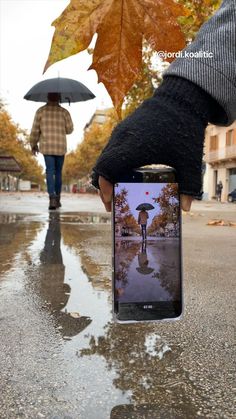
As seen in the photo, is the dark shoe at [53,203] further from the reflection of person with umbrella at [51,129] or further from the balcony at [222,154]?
the balcony at [222,154]

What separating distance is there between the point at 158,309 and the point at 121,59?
0.67m

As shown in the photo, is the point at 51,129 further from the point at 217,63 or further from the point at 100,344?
the point at 217,63

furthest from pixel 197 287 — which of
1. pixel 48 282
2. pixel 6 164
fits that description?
pixel 6 164

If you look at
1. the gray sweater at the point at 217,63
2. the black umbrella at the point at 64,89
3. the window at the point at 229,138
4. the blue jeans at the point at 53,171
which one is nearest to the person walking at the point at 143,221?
the gray sweater at the point at 217,63

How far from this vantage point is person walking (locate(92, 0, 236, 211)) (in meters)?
0.88

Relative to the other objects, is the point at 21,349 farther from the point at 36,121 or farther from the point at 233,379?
the point at 36,121

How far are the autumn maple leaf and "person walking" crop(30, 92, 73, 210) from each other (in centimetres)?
487

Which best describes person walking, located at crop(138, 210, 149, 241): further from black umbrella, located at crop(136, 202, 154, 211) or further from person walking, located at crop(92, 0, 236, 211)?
person walking, located at crop(92, 0, 236, 211)

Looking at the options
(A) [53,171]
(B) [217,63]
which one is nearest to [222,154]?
(A) [53,171]

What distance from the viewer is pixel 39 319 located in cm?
162

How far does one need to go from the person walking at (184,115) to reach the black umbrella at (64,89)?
4258 millimetres

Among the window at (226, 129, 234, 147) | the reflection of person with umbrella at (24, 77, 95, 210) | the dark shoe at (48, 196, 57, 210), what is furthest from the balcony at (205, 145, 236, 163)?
the reflection of person with umbrella at (24, 77, 95, 210)

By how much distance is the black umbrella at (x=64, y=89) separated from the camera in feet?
16.9

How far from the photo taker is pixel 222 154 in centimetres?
3562
